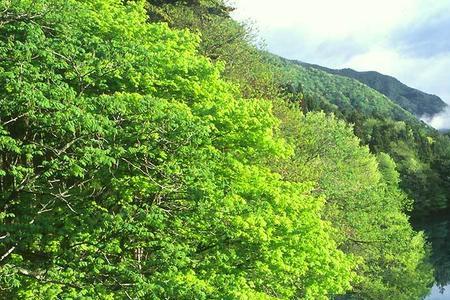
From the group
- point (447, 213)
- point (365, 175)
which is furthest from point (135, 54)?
point (447, 213)

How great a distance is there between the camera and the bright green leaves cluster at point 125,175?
1627 centimetres

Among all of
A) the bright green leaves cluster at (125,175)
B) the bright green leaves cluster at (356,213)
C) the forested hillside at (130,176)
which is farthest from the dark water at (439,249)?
the bright green leaves cluster at (125,175)

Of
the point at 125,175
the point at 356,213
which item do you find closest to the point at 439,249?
the point at 356,213

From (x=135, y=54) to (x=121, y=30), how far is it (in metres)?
3.32

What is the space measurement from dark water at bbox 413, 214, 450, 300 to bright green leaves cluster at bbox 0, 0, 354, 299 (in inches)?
2122

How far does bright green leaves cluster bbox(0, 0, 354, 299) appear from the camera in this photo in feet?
53.4

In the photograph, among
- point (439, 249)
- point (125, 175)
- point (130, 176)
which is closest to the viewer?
point (130, 176)

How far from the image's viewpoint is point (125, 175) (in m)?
19.3

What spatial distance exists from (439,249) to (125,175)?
84506 mm

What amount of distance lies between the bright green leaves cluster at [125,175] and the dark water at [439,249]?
53887mm

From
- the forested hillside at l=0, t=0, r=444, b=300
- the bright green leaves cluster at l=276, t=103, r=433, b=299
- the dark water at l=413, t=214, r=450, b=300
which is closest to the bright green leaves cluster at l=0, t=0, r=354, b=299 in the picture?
the forested hillside at l=0, t=0, r=444, b=300

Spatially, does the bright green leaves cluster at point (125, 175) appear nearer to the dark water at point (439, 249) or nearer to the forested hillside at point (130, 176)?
the forested hillside at point (130, 176)

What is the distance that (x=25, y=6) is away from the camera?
706 inches

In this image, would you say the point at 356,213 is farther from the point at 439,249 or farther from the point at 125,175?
the point at 439,249
